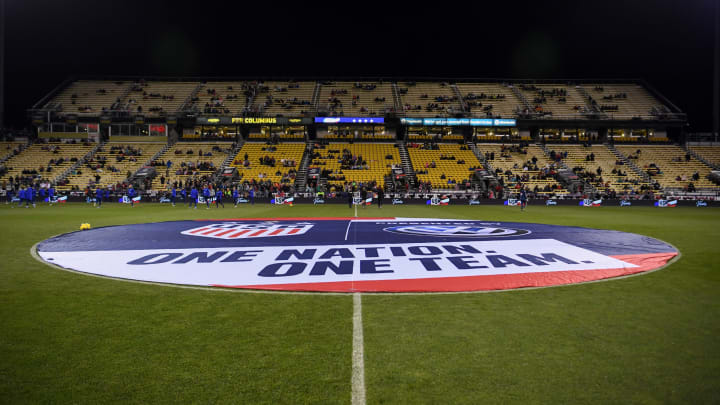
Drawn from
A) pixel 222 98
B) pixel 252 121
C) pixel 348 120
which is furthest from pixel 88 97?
pixel 348 120

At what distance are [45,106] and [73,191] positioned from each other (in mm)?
25702

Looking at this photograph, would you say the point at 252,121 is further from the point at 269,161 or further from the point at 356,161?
the point at 356,161

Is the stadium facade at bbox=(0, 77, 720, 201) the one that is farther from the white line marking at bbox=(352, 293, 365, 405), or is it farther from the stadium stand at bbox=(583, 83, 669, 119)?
the white line marking at bbox=(352, 293, 365, 405)

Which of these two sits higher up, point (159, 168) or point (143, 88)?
point (143, 88)

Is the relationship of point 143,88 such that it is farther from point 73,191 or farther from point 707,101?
point 707,101

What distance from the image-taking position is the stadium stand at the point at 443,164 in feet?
145

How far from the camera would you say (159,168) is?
47.3m

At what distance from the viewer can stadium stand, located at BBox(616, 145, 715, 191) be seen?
4381 cm

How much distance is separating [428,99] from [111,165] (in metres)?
45.0

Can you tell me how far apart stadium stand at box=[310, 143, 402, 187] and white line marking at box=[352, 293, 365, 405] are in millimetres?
36777

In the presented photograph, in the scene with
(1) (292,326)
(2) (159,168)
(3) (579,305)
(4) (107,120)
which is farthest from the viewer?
(4) (107,120)

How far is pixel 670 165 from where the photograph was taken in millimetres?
48781

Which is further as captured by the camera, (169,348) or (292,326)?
(292,326)

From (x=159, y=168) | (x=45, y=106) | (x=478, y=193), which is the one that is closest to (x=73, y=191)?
(x=159, y=168)
